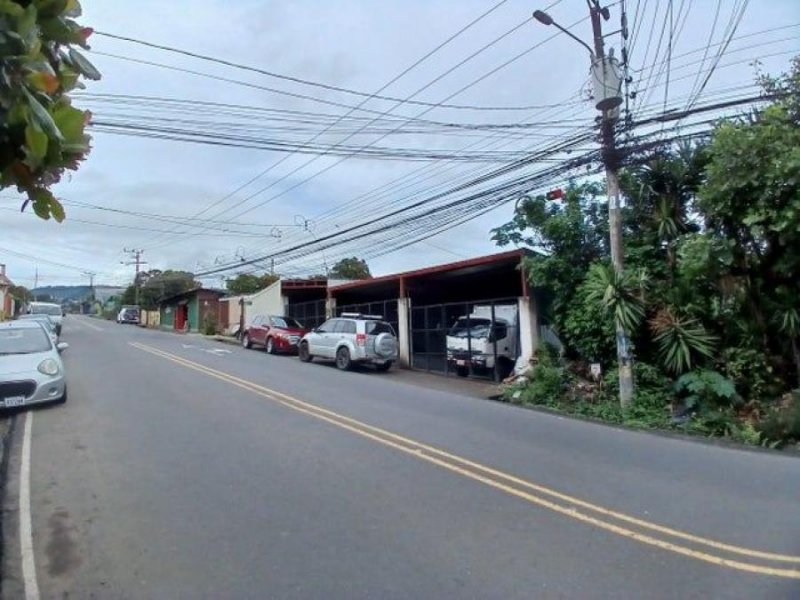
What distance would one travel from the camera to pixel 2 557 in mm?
4820

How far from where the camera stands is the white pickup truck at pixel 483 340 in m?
18.4

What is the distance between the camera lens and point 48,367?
430 inches

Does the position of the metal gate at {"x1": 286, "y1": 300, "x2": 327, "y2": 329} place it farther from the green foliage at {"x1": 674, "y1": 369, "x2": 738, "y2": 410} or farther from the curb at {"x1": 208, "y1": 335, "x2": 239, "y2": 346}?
the green foliage at {"x1": 674, "y1": 369, "x2": 738, "y2": 410}

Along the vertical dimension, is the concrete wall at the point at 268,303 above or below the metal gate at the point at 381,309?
above

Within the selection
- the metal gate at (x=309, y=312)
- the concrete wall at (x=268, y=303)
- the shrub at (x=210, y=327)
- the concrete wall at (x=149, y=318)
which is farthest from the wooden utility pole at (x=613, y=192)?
the concrete wall at (x=149, y=318)

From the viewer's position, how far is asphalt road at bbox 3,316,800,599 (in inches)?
169

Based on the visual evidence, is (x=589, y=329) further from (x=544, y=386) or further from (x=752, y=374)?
(x=752, y=374)

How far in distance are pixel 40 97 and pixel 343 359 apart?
18.9 metres

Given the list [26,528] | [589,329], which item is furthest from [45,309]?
[26,528]

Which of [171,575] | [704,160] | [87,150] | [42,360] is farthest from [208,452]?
[704,160]

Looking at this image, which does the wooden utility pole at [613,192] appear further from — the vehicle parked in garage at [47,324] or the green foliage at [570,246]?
the vehicle parked in garage at [47,324]

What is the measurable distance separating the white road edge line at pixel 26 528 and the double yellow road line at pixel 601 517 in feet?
13.7

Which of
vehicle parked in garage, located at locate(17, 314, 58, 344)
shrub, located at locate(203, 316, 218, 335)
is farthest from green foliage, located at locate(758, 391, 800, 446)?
shrub, located at locate(203, 316, 218, 335)

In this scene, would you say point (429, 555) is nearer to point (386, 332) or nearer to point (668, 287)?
point (668, 287)
